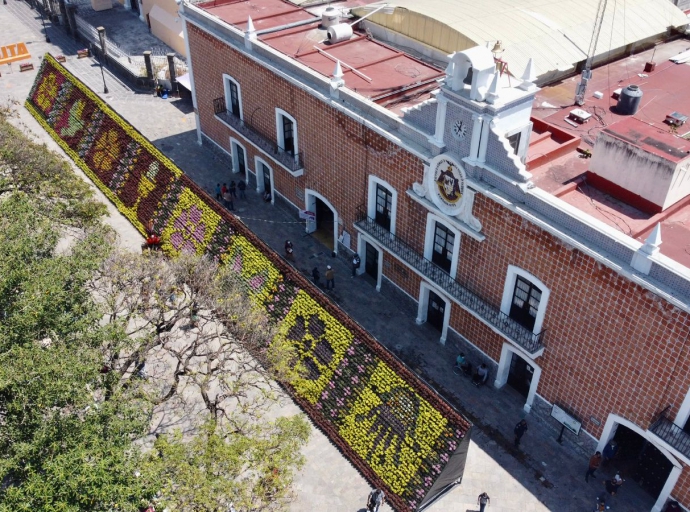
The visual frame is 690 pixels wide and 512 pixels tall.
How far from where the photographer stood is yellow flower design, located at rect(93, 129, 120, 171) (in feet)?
153

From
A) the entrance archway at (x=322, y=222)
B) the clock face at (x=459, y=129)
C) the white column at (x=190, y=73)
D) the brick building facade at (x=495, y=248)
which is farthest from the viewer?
the white column at (x=190, y=73)

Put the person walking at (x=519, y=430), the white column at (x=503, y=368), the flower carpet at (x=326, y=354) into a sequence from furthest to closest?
the white column at (x=503, y=368) → the person walking at (x=519, y=430) → the flower carpet at (x=326, y=354)

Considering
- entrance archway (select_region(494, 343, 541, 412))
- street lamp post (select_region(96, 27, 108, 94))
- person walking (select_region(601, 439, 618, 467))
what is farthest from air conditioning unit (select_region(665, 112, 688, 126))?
street lamp post (select_region(96, 27, 108, 94))

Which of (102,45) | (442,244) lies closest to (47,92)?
(102,45)

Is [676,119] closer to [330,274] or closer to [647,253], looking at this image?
[647,253]

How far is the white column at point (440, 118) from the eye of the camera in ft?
90.2

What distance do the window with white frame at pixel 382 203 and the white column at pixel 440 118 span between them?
485cm

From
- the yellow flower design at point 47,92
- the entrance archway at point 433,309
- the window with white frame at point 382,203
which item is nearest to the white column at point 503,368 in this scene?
the entrance archway at point 433,309

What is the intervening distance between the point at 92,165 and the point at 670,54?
4059 cm

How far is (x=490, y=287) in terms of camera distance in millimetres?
29781

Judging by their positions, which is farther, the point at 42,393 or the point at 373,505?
the point at 373,505

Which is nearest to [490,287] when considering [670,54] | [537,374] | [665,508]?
[537,374]

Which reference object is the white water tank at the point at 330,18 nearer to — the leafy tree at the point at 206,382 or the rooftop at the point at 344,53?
the rooftop at the point at 344,53

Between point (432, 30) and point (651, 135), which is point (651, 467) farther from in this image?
point (432, 30)
